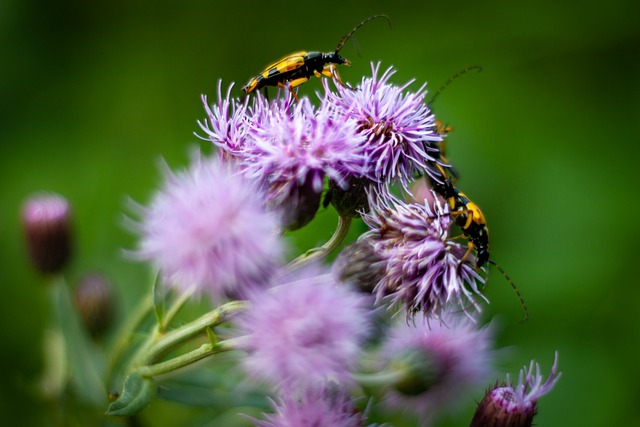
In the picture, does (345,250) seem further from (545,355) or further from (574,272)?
(574,272)

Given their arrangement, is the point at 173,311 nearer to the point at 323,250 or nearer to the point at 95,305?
the point at 323,250

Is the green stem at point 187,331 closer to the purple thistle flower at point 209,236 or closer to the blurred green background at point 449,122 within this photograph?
the purple thistle flower at point 209,236

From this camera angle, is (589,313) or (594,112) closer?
(589,313)

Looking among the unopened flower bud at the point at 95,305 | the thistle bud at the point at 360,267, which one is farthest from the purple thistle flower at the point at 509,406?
the unopened flower bud at the point at 95,305

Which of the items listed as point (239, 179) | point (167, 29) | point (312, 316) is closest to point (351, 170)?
point (239, 179)

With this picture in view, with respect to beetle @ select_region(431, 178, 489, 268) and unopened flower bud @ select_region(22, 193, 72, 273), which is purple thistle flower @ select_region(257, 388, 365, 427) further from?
unopened flower bud @ select_region(22, 193, 72, 273)

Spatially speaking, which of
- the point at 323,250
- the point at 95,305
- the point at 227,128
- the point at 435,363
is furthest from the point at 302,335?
the point at 95,305
